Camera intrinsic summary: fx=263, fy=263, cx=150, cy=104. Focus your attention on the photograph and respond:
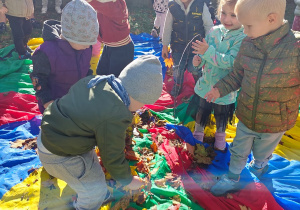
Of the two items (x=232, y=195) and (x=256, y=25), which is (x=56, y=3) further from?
(x=232, y=195)

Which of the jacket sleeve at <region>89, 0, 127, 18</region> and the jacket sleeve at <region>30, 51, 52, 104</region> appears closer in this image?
the jacket sleeve at <region>30, 51, 52, 104</region>

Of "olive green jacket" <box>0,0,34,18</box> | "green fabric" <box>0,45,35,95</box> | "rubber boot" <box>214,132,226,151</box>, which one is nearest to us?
"rubber boot" <box>214,132,226,151</box>

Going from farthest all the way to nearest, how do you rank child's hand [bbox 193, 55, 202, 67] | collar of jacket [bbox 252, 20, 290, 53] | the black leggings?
the black leggings < child's hand [bbox 193, 55, 202, 67] < collar of jacket [bbox 252, 20, 290, 53]

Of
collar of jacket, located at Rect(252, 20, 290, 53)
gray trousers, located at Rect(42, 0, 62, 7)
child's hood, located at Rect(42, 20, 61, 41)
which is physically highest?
collar of jacket, located at Rect(252, 20, 290, 53)

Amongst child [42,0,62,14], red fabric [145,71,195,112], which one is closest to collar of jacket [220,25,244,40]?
red fabric [145,71,195,112]

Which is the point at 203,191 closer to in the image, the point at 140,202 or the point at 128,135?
the point at 140,202

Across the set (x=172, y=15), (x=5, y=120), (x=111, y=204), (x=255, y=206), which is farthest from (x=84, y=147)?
(x=172, y=15)

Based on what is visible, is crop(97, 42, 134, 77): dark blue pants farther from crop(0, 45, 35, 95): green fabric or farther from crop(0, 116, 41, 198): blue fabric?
crop(0, 45, 35, 95): green fabric

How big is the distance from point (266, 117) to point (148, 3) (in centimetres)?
995

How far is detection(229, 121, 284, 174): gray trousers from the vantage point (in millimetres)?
2254

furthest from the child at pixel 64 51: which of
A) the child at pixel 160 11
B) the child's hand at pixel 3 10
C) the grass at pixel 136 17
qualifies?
the grass at pixel 136 17

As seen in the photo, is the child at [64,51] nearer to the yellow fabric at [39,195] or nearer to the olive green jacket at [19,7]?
the yellow fabric at [39,195]

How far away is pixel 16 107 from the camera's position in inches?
148

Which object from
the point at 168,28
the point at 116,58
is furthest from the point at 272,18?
the point at 168,28
